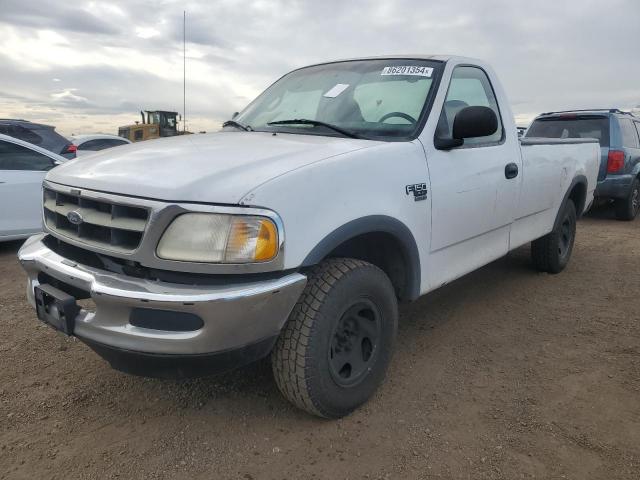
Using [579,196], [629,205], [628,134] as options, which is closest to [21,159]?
[579,196]

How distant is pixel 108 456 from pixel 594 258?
5615 millimetres

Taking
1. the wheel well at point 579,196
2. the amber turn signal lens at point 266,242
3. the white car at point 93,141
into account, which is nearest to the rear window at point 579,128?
the wheel well at point 579,196

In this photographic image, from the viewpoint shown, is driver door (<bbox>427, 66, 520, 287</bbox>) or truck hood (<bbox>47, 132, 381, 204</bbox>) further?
driver door (<bbox>427, 66, 520, 287</bbox>)

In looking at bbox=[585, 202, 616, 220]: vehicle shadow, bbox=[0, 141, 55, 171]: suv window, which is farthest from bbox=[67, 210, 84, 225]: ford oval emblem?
bbox=[585, 202, 616, 220]: vehicle shadow

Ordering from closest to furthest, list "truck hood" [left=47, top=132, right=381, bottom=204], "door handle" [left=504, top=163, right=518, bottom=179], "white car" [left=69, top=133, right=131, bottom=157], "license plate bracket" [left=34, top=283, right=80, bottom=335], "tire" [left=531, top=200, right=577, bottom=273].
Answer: "truck hood" [left=47, top=132, right=381, bottom=204] < "license plate bracket" [left=34, top=283, right=80, bottom=335] < "door handle" [left=504, top=163, right=518, bottom=179] < "tire" [left=531, top=200, right=577, bottom=273] < "white car" [left=69, top=133, right=131, bottom=157]

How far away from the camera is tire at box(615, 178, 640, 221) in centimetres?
892

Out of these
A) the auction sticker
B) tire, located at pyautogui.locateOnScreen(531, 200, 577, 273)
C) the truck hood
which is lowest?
tire, located at pyautogui.locateOnScreen(531, 200, 577, 273)

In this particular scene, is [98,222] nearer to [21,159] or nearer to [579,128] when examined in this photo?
[21,159]

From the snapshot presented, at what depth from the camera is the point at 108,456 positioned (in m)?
2.40

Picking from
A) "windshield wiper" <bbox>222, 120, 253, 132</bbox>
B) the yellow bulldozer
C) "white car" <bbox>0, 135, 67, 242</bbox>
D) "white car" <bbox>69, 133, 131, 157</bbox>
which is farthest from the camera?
the yellow bulldozer

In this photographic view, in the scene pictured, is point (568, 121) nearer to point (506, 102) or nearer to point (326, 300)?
point (506, 102)

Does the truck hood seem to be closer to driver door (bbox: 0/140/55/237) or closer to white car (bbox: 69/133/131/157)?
driver door (bbox: 0/140/55/237)

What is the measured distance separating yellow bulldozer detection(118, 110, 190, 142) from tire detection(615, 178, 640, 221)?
16509mm

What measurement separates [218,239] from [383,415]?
4.27 ft
